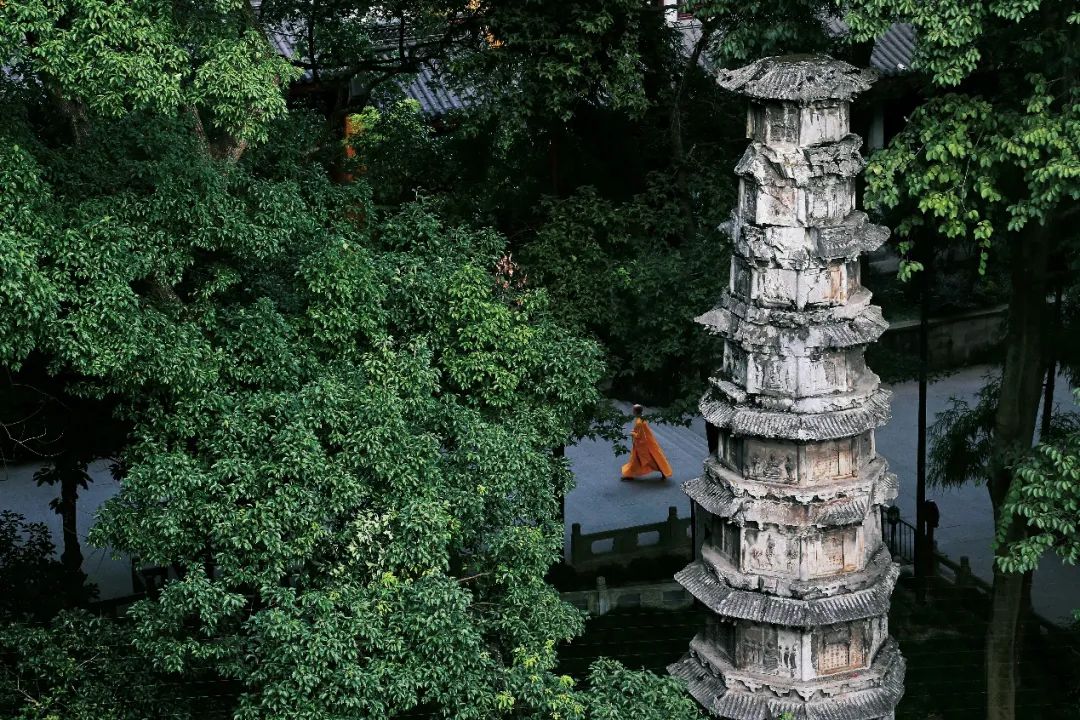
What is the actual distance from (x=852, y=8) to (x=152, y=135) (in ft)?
35.6

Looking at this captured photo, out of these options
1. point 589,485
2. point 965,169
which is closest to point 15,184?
point 965,169

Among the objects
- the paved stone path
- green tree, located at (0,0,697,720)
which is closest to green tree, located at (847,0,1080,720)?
green tree, located at (0,0,697,720)

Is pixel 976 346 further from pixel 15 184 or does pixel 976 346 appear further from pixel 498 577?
pixel 15 184

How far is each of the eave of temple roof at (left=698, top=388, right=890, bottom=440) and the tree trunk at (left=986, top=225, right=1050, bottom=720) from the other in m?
4.03

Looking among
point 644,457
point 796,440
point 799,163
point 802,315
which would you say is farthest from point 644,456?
point 799,163

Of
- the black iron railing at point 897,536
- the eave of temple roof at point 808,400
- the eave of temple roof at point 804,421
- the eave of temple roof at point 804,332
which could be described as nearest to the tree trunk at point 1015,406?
the eave of temple roof at point 804,421

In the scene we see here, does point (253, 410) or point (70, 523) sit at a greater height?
point (253, 410)

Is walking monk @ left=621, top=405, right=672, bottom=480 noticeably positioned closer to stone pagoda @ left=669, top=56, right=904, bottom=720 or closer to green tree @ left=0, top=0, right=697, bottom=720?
stone pagoda @ left=669, top=56, right=904, bottom=720

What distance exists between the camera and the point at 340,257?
25.8 meters

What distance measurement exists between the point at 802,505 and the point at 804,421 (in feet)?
4.62

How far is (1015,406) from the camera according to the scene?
2986 centimetres

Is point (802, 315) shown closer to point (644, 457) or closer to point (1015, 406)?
point (1015, 406)

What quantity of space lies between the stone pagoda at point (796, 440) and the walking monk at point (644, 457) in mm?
13487

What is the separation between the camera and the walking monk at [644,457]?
136ft
